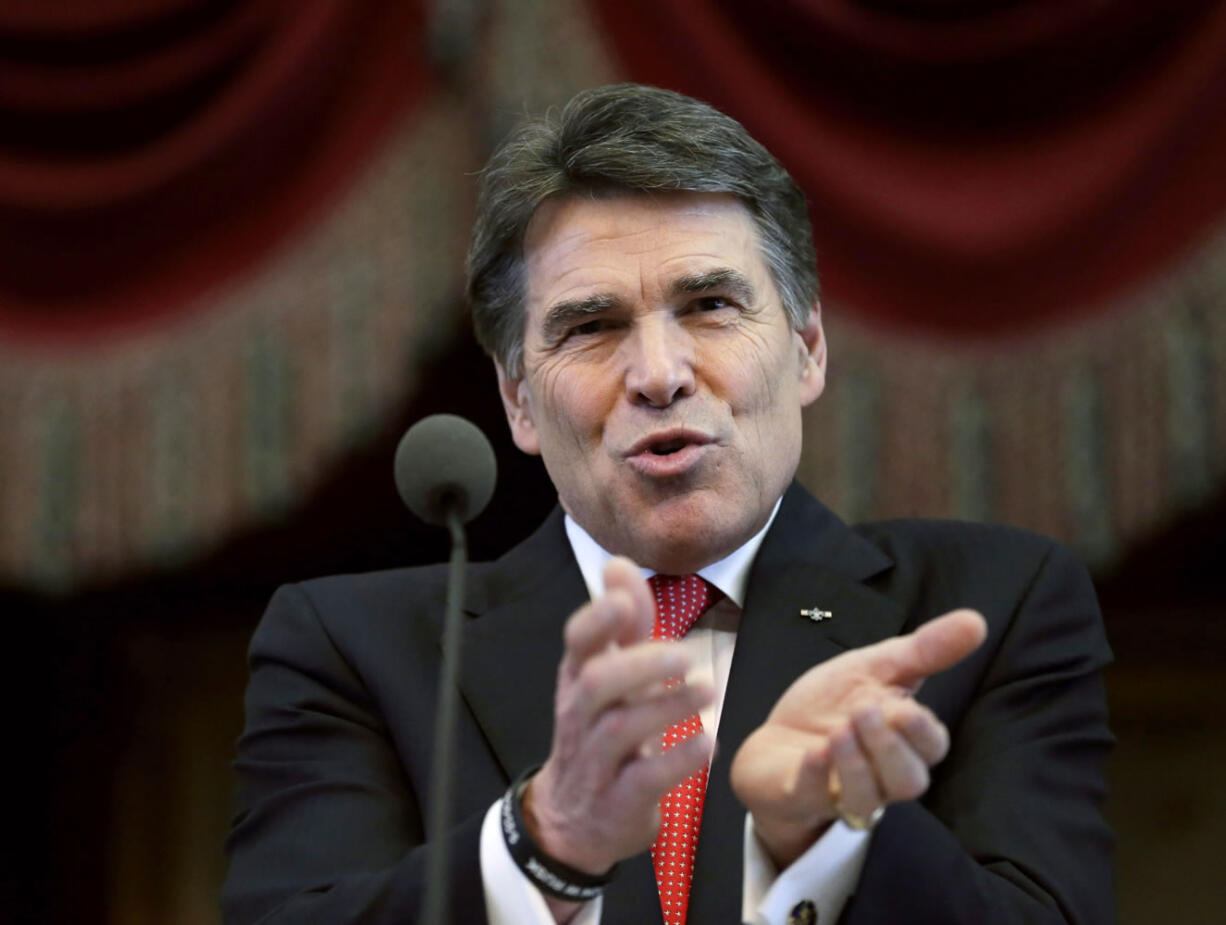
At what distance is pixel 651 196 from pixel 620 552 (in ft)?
1.19

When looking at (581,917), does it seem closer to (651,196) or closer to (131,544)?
(651,196)

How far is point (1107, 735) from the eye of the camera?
5.47 feet

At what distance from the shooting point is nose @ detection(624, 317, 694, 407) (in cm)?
174

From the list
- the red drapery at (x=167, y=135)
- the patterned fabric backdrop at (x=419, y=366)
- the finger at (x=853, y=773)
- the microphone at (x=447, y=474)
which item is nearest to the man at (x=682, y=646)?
the finger at (x=853, y=773)

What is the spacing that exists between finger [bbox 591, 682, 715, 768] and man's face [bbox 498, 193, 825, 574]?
0.51 metres

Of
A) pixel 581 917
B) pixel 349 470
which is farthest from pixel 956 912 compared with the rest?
pixel 349 470

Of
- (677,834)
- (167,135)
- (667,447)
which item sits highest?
(167,135)

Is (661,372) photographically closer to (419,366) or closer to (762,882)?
(762,882)

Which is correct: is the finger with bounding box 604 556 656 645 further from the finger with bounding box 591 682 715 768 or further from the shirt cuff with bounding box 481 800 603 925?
the shirt cuff with bounding box 481 800 603 925

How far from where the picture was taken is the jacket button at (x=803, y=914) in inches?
54.7

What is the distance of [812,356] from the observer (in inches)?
78.5

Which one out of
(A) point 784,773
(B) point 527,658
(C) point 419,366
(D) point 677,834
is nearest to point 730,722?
(D) point 677,834

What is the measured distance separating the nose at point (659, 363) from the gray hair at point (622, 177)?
0.50 feet

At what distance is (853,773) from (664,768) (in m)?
0.13
